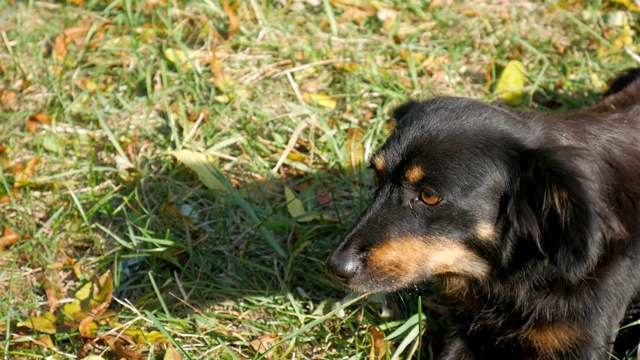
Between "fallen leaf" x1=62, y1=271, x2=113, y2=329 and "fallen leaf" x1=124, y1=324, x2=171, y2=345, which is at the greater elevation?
"fallen leaf" x1=62, y1=271, x2=113, y2=329

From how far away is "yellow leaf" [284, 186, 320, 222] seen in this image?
4.31 metres

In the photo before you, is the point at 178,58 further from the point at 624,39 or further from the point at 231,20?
the point at 624,39

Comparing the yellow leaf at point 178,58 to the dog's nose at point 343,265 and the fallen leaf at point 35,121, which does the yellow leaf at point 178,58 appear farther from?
the dog's nose at point 343,265

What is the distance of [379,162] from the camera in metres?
3.39

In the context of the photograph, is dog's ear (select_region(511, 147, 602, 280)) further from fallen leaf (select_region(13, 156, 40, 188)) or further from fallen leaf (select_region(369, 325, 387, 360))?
fallen leaf (select_region(13, 156, 40, 188))

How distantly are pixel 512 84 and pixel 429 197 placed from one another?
2367mm

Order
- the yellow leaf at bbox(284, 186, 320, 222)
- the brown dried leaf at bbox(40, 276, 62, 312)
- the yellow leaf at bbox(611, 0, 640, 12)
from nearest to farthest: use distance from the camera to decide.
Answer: the brown dried leaf at bbox(40, 276, 62, 312)
the yellow leaf at bbox(284, 186, 320, 222)
the yellow leaf at bbox(611, 0, 640, 12)

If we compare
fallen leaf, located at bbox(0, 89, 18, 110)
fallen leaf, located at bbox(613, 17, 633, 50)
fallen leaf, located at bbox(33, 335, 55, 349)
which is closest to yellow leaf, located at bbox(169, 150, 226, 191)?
fallen leaf, located at bbox(33, 335, 55, 349)

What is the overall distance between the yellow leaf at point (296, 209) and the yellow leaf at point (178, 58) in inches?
54.3

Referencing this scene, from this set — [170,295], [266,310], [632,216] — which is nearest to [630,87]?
[632,216]

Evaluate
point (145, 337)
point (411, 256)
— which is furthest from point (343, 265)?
point (145, 337)

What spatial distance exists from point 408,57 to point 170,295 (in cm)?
253

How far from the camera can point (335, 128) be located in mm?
4984

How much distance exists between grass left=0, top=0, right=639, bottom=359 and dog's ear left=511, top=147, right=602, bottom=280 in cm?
79
